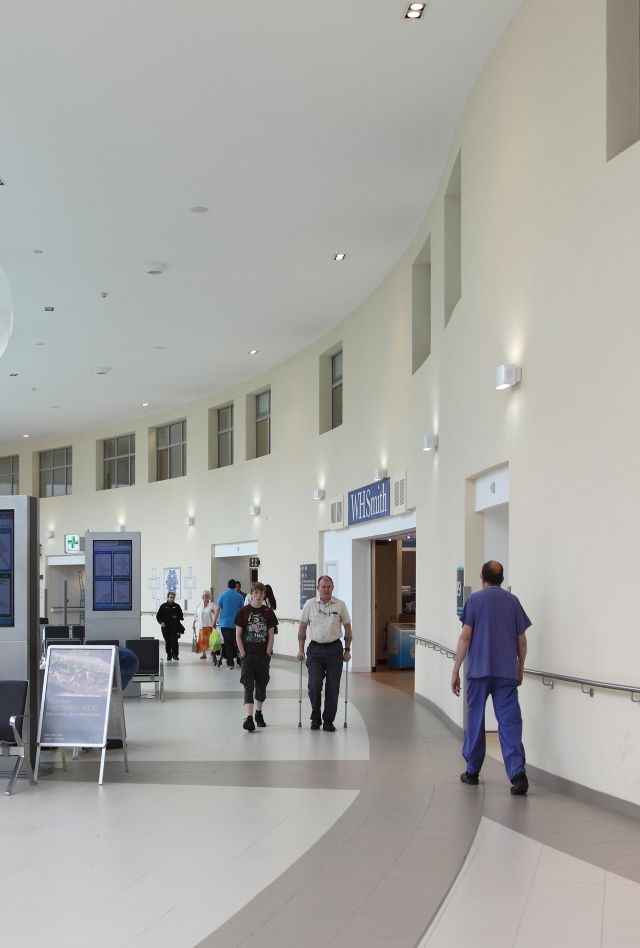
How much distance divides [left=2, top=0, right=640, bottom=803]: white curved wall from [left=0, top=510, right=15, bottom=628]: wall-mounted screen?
363cm

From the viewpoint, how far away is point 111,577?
14.0 meters

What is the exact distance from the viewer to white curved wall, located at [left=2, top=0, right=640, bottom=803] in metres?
6.04

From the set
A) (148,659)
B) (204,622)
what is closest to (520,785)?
(148,659)

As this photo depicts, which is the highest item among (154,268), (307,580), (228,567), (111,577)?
(154,268)

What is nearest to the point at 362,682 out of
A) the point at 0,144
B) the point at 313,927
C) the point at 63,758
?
the point at 63,758

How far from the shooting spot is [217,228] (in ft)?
42.1

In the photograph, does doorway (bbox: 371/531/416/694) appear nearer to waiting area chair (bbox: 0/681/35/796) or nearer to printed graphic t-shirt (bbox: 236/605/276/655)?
printed graphic t-shirt (bbox: 236/605/276/655)

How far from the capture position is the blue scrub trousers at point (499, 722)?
679 cm

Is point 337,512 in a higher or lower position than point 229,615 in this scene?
higher

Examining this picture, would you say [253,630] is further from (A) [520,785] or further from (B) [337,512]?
(B) [337,512]

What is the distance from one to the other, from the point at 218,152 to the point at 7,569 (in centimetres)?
481

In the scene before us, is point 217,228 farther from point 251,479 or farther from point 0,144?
point 251,479

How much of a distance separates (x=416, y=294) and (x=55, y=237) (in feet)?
14.6

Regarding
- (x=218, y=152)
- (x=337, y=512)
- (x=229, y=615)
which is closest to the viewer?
(x=218, y=152)
